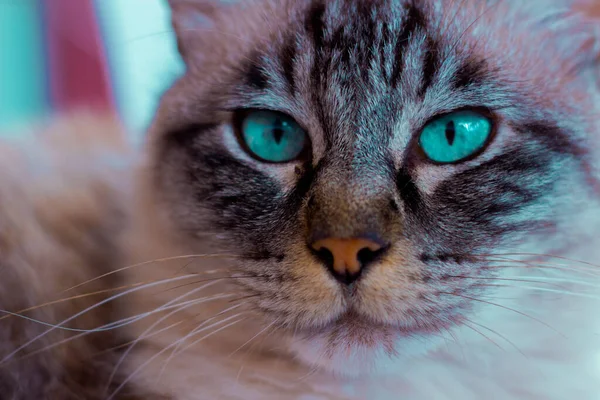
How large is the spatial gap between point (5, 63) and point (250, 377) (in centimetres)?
185

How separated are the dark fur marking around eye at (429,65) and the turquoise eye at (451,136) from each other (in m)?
0.06

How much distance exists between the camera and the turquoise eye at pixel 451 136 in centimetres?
96

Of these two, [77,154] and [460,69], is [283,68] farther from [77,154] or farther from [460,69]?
[77,154]

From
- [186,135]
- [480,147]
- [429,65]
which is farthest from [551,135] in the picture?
[186,135]

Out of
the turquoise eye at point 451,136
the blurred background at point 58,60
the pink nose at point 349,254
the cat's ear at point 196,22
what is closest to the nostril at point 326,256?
the pink nose at point 349,254

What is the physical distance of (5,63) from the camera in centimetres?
233

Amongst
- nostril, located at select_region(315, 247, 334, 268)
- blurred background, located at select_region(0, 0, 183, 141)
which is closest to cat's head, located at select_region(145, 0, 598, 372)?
nostril, located at select_region(315, 247, 334, 268)

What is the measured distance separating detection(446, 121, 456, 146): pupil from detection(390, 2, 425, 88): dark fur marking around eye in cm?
11

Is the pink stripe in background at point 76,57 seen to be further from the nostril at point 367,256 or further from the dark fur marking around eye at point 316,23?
the nostril at point 367,256

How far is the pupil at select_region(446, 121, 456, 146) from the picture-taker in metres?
0.96

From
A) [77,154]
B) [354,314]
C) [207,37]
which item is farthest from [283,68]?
[77,154]

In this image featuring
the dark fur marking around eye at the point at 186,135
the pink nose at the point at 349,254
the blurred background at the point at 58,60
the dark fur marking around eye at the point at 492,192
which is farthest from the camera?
the blurred background at the point at 58,60

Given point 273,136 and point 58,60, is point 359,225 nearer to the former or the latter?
point 273,136

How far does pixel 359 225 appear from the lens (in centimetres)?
84
